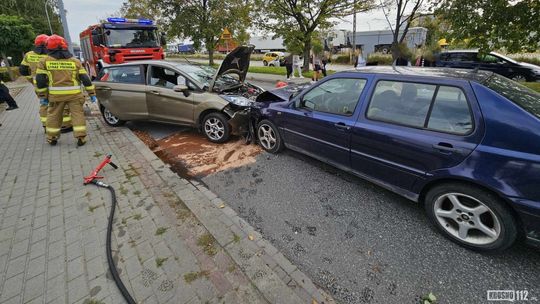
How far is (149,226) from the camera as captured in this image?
276 centimetres

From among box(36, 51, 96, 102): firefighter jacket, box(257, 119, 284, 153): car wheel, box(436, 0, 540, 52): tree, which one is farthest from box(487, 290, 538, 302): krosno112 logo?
box(436, 0, 540, 52): tree

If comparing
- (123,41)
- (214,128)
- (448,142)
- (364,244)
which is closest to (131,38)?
(123,41)

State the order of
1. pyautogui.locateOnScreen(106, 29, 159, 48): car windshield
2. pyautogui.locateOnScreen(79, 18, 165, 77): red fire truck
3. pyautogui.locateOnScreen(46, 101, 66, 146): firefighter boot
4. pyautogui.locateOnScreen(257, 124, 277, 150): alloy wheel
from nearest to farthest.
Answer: pyautogui.locateOnScreen(257, 124, 277, 150): alloy wheel → pyautogui.locateOnScreen(46, 101, 66, 146): firefighter boot → pyautogui.locateOnScreen(79, 18, 165, 77): red fire truck → pyautogui.locateOnScreen(106, 29, 159, 48): car windshield

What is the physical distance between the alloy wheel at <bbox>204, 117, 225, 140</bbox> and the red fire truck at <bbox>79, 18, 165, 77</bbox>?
8.23 metres

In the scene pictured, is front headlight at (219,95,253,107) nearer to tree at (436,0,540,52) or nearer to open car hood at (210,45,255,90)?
open car hood at (210,45,255,90)

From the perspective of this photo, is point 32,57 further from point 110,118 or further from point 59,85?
point 59,85

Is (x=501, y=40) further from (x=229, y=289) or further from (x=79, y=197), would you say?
(x=79, y=197)

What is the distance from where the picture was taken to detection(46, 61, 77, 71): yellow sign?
15.4 ft

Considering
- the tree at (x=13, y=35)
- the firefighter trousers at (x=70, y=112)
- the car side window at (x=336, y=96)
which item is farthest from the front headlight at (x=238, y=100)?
the tree at (x=13, y=35)

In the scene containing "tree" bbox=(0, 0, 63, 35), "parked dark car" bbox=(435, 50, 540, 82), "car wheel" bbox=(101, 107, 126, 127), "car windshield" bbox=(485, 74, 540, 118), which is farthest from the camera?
"tree" bbox=(0, 0, 63, 35)

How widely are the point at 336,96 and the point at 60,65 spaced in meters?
4.87

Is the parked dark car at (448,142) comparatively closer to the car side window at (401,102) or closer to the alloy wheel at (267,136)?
the car side window at (401,102)

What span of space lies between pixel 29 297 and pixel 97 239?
2.13 ft

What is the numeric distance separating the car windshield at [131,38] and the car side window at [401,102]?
11.6m
